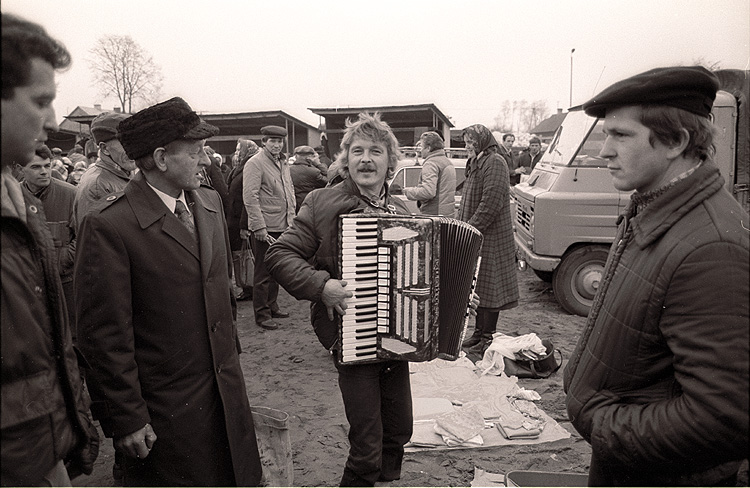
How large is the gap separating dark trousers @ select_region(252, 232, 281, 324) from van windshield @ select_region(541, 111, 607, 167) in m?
3.62

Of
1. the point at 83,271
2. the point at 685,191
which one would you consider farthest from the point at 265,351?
the point at 685,191

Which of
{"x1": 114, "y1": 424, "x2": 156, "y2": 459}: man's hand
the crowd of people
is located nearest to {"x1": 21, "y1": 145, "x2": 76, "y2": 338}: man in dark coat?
the crowd of people

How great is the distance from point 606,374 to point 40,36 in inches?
69.4

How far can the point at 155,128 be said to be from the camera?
7.47 ft

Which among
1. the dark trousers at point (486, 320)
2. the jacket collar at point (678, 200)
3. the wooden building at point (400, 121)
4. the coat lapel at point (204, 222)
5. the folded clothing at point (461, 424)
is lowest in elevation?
the folded clothing at point (461, 424)

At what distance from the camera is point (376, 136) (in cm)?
294

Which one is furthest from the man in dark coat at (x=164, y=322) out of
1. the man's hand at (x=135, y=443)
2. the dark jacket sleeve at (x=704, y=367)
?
the dark jacket sleeve at (x=704, y=367)

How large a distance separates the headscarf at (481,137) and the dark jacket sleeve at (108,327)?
3.74 metres

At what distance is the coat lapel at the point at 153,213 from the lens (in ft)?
7.17

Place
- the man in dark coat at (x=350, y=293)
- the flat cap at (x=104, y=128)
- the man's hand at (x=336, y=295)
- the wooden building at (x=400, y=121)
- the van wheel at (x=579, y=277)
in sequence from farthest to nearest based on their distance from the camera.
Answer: the wooden building at (x=400, y=121), the van wheel at (x=579, y=277), the flat cap at (x=104, y=128), the man in dark coat at (x=350, y=293), the man's hand at (x=336, y=295)

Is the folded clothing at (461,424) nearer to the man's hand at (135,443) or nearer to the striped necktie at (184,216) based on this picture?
the man's hand at (135,443)

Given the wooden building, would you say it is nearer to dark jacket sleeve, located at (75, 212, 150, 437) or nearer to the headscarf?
the headscarf

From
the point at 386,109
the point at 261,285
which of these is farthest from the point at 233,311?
the point at 386,109

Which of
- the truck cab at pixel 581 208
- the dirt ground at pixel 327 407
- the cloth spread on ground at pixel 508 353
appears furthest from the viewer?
the truck cab at pixel 581 208
